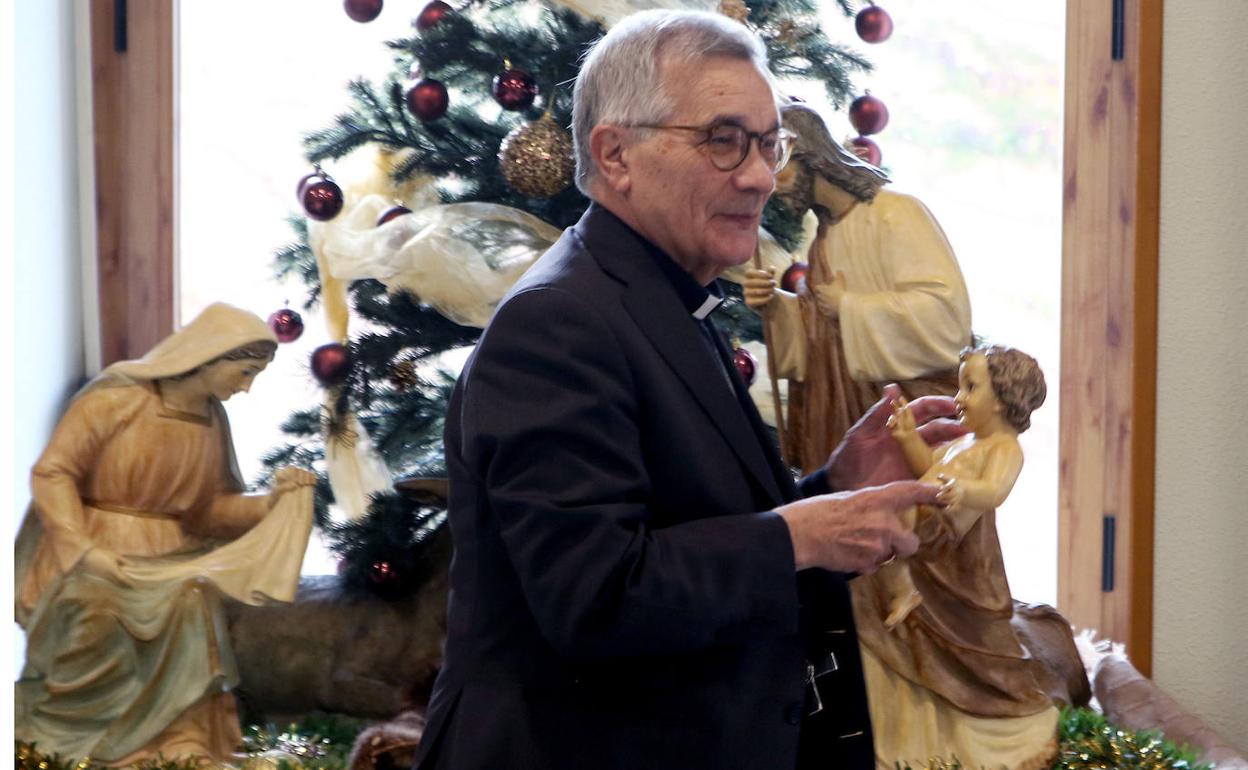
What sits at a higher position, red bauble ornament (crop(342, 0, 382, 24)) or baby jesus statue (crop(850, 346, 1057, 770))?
red bauble ornament (crop(342, 0, 382, 24))

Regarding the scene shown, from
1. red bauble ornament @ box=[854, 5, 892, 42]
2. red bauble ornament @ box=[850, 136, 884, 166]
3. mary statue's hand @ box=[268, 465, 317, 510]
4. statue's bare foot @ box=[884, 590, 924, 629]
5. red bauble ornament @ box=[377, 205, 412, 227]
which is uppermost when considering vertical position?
red bauble ornament @ box=[854, 5, 892, 42]

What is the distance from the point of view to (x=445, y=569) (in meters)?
3.65

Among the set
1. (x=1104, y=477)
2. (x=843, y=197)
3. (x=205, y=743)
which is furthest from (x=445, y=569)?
(x=1104, y=477)

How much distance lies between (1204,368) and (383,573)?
7.15 ft

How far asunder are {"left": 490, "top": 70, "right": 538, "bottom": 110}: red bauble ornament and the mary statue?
76 centimetres

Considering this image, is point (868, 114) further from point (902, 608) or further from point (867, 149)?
point (902, 608)

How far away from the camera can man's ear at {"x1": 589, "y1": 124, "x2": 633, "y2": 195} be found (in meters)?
1.53

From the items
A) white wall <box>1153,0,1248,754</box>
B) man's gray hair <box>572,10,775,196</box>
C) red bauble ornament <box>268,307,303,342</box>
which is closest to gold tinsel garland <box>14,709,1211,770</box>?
white wall <box>1153,0,1248,754</box>

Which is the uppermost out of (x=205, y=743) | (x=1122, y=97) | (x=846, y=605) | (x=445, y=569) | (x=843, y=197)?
(x=1122, y=97)

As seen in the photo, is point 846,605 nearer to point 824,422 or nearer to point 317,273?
point 824,422

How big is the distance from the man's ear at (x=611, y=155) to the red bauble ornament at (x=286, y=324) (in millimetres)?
2212

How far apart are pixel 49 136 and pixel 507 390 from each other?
3.00 m

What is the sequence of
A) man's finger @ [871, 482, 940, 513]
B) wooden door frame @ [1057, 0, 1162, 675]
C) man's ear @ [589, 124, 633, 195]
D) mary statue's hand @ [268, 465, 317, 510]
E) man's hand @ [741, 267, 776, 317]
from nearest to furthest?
man's finger @ [871, 482, 940, 513]
man's ear @ [589, 124, 633, 195]
man's hand @ [741, 267, 776, 317]
mary statue's hand @ [268, 465, 317, 510]
wooden door frame @ [1057, 0, 1162, 675]

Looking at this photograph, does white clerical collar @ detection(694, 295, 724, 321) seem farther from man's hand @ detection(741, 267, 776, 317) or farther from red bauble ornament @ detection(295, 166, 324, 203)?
red bauble ornament @ detection(295, 166, 324, 203)
